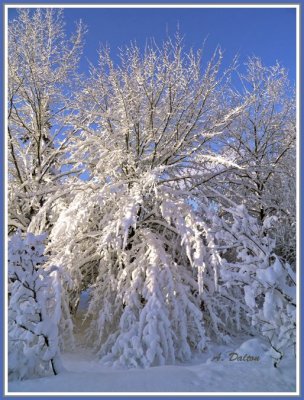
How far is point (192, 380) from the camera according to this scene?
13.8ft

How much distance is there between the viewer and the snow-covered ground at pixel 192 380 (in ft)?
13.2

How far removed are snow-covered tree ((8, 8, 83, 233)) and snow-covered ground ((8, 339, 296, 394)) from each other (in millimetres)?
4647

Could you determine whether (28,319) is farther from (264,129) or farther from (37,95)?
(264,129)

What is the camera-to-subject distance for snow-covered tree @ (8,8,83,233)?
29.7 feet

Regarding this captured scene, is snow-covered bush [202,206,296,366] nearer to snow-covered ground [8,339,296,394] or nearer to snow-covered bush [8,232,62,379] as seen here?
snow-covered ground [8,339,296,394]

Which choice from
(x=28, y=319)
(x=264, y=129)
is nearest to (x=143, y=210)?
(x=28, y=319)

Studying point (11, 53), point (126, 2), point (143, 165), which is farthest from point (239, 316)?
point (11, 53)

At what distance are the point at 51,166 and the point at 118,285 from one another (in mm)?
4943

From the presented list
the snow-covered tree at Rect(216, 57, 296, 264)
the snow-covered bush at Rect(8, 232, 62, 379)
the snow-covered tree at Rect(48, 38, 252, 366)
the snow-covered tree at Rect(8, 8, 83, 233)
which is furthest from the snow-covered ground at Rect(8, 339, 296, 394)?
the snow-covered tree at Rect(216, 57, 296, 264)

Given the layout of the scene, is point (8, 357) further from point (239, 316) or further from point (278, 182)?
point (278, 182)

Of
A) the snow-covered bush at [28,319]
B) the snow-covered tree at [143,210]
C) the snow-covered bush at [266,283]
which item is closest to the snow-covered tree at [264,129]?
the snow-covered tree at [143,210]

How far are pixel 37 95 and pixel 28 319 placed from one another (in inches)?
247

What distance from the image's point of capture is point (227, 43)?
26.3 ft

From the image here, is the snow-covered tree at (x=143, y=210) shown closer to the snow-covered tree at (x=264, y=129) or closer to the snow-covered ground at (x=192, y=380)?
the snow-covered ground at (x=192, y=380)
